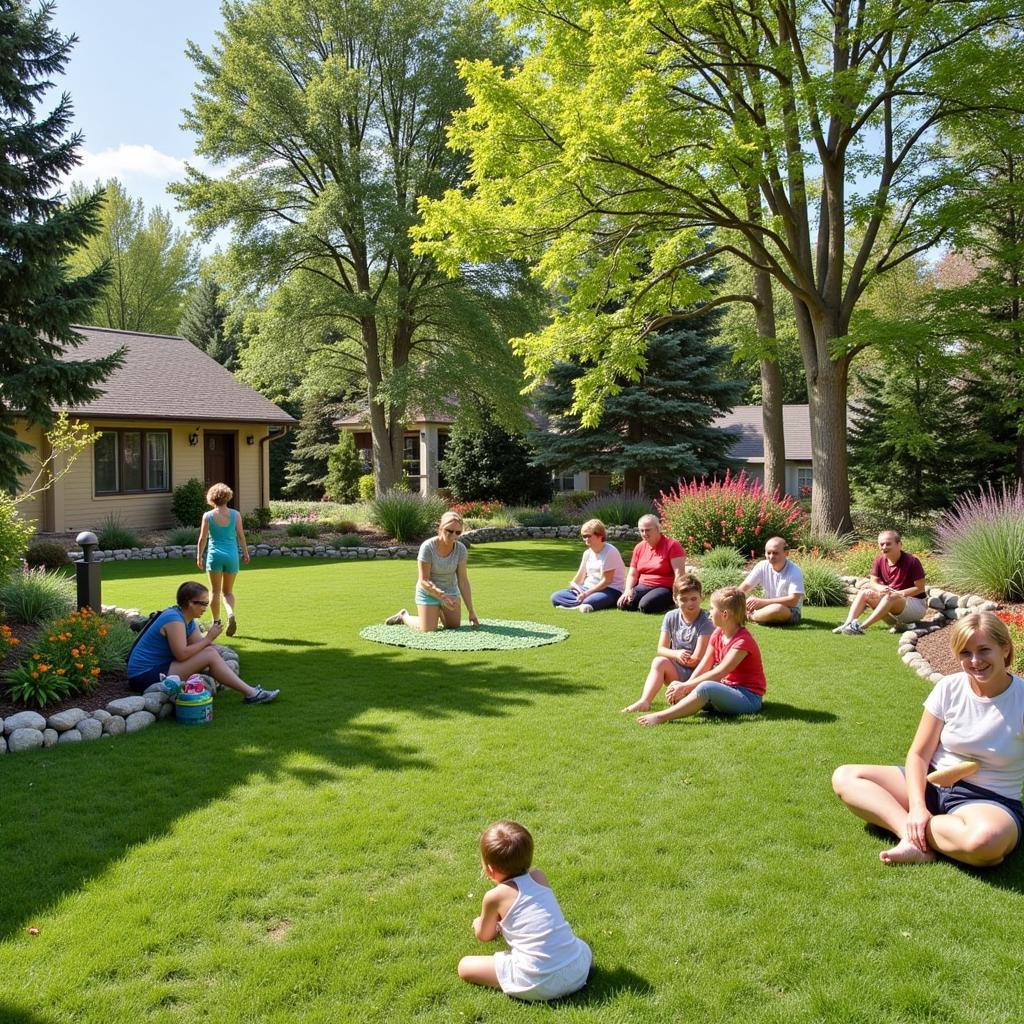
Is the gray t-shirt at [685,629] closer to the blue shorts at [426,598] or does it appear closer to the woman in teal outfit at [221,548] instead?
the blue shorts at [426,598]

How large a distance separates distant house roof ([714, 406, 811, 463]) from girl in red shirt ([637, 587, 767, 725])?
25456 millimetres

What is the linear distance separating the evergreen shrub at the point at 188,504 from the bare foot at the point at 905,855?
727 inches

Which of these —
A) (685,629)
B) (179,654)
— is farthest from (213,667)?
(685,629)

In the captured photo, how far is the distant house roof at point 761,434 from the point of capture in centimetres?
3175

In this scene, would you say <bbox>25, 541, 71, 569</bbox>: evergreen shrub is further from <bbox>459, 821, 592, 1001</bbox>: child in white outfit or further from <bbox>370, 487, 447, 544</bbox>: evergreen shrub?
<bbox>459, 821, 592, 1001</bbox>: child in white outfit

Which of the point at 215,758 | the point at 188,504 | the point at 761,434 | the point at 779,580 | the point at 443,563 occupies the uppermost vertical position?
the point at 761,434

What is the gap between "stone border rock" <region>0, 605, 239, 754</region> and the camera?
5551 millimetres

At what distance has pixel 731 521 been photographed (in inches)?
514

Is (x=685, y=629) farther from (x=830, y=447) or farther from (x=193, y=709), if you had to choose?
(x=830, y=447)

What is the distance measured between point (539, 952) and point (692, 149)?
1363 centimetres

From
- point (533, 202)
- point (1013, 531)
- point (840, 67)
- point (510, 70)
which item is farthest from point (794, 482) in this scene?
point (1013, 531)

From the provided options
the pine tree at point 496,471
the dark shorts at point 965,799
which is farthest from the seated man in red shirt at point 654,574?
the pine tree at point 496,471

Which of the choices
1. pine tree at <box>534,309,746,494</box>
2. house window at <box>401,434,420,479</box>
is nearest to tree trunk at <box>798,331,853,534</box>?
pine tree at <box>534,309,746,494</box>

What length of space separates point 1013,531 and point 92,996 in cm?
929
